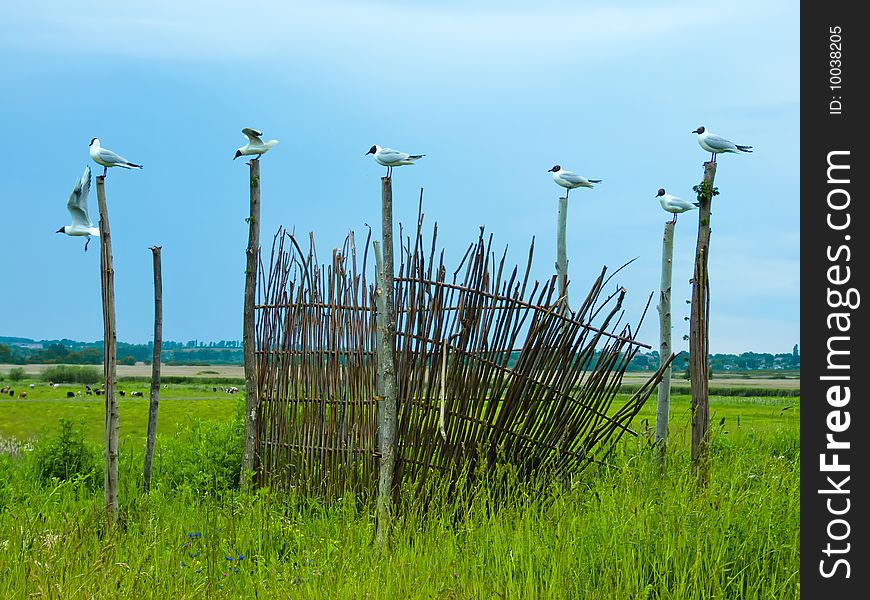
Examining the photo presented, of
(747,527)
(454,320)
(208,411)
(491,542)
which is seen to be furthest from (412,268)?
(208,411)

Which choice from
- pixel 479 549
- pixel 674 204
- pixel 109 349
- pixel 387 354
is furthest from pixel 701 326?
pixel 109 349

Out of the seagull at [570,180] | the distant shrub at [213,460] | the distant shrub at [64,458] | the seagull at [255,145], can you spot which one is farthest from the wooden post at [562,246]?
the distant shrub at [64,458]

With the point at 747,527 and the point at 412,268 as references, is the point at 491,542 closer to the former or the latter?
the point at 747,527

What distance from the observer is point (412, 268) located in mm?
4922

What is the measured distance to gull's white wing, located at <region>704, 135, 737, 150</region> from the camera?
5.17 meters

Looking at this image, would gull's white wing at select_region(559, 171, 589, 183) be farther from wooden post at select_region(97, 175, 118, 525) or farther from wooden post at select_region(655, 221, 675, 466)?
wooden post at select_region(97, 175, 118, 525)

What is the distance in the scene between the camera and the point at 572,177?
5.73m

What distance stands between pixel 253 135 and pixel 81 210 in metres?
1.26

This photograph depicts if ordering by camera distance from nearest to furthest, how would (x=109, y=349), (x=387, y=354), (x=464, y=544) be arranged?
1. (x=464, y=544)
2. (x=387, y=354)
3. (x=109, y=349)

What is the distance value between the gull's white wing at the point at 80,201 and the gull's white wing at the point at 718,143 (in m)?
3.76

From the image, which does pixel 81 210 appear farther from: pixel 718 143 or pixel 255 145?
pixel 718 143

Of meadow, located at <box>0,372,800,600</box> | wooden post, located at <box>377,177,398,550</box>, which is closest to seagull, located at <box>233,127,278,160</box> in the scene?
wooden post, located at <box>377,177,398,550</box>

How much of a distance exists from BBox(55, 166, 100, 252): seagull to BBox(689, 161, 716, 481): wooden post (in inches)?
140

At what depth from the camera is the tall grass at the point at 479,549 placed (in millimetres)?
3346
